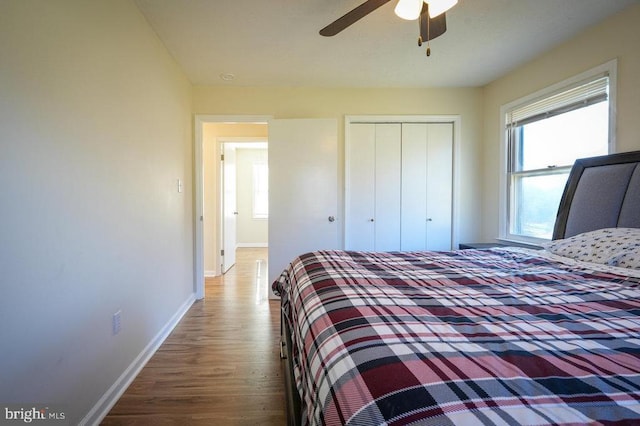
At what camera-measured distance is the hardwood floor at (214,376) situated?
145 centimetres

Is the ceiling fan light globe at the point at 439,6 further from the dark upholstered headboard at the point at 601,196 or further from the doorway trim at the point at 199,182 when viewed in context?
the doorway trim at the point at 199,182

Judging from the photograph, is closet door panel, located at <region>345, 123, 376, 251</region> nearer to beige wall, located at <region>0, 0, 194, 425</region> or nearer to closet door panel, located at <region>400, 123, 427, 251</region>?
closet door panel, located at <region>400, 123, 427, 251</region>

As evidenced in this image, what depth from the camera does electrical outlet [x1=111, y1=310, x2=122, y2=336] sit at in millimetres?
1565

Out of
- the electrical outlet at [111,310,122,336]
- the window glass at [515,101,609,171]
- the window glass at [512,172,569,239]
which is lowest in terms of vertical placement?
the electrical outlet at [111,310,122,336]

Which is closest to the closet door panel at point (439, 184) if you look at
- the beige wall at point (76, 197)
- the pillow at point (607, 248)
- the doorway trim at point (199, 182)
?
the pillow at point (607, 248)

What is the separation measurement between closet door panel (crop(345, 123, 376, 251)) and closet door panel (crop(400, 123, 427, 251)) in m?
0.38

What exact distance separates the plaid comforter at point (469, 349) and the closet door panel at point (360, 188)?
A: 2.00m

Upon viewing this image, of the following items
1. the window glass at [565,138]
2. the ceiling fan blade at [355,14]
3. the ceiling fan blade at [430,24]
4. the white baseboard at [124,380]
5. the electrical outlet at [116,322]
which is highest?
the ceiling fan blade at [430,24]

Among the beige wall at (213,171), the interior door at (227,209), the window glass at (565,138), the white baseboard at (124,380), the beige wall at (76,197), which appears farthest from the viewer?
the interior door at (227,209)

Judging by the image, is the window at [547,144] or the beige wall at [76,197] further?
the window at [547,144]

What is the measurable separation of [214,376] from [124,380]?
20.4 inches

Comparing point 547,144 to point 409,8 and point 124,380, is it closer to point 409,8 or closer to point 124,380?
point 409,8

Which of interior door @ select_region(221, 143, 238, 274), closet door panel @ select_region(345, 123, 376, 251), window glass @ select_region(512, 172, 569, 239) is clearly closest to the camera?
window glass @ select_region(512, 172, 569, 239)

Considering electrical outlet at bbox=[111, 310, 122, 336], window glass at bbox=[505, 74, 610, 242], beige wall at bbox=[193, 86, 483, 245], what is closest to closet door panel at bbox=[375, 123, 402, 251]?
beige wall at bbox=[193, 86, 483, 245]
